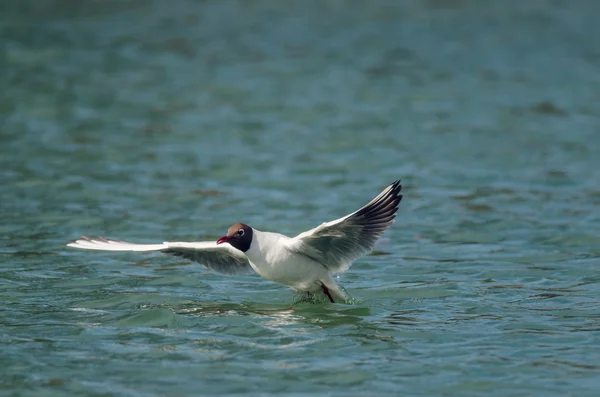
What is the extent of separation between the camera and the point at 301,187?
17234 millimetres

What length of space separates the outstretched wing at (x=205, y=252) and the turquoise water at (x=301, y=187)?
315 mm

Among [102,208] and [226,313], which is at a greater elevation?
[102,208]

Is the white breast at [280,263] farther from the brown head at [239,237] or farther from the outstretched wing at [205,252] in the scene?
the outstretched wing at [205,252]

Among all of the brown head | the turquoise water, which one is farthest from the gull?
the turquoise water

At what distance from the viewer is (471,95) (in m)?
23.9

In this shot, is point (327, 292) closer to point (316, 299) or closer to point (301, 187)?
point (316, 299)

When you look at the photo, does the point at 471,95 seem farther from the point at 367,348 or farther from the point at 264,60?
the point at 367,348

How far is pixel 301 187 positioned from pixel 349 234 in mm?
6828

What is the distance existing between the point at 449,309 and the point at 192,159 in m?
8.76

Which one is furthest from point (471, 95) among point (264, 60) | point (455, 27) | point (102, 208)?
point (102, 208)

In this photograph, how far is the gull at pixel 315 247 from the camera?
1022 centimetres

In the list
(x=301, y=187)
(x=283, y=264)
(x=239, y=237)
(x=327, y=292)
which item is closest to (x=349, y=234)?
(x=283, y=264)

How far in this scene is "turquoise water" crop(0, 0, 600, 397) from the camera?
9484 millimetres

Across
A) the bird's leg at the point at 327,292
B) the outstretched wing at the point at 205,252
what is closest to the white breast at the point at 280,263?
the bird's leg at the point at 327,292
